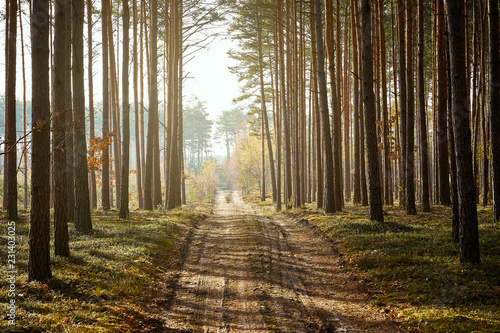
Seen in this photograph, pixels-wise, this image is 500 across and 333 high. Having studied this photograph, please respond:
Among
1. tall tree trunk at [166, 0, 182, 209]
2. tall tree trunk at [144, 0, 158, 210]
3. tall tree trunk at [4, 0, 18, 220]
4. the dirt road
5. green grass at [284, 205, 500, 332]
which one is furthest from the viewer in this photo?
tall tree trunk at [166, 0, 182, 209]

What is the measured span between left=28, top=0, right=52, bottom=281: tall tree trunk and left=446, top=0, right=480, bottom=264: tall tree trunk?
23.4ft

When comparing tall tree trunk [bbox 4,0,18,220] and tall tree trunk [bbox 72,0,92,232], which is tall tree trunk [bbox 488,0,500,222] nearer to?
tall tree trunk [bbox 72,0,92,232]

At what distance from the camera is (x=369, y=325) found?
4.83 meters

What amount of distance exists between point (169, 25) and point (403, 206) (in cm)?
1737

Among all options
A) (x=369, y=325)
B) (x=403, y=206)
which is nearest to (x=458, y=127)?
(x=369, y=325)

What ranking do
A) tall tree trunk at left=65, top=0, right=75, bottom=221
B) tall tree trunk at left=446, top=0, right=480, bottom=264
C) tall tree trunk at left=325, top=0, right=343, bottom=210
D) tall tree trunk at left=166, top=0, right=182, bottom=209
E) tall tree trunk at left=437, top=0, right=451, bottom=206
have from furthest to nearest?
tall tree trunk at left=166, top=0, right=182, bottom=209, tall tree trunk at left=325, top=0, right=343, bottom=210, tall tree trunk at left=437, top=0, right=451, bottom=206, tall tree trunk at left=65, top=0, right=75, bottom=221, tall tree trunk at left=446, top=0, right=480, bottom=264

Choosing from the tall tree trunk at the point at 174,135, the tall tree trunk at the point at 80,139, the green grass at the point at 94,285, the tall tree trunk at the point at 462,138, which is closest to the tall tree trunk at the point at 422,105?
the tall tree trunk at the point at 462,138

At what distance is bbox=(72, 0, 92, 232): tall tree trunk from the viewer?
9.30 metres

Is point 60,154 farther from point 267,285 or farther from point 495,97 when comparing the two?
point 495,97

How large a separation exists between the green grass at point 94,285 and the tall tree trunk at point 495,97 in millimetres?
9271

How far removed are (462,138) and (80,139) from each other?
31.9 ft

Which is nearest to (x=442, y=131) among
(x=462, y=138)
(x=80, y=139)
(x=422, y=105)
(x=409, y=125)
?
(x=409, y=125)

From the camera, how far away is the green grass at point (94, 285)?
14.4 ft

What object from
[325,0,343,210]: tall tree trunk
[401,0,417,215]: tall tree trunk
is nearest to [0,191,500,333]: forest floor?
[401,0,417,215]: tall tree trunk
